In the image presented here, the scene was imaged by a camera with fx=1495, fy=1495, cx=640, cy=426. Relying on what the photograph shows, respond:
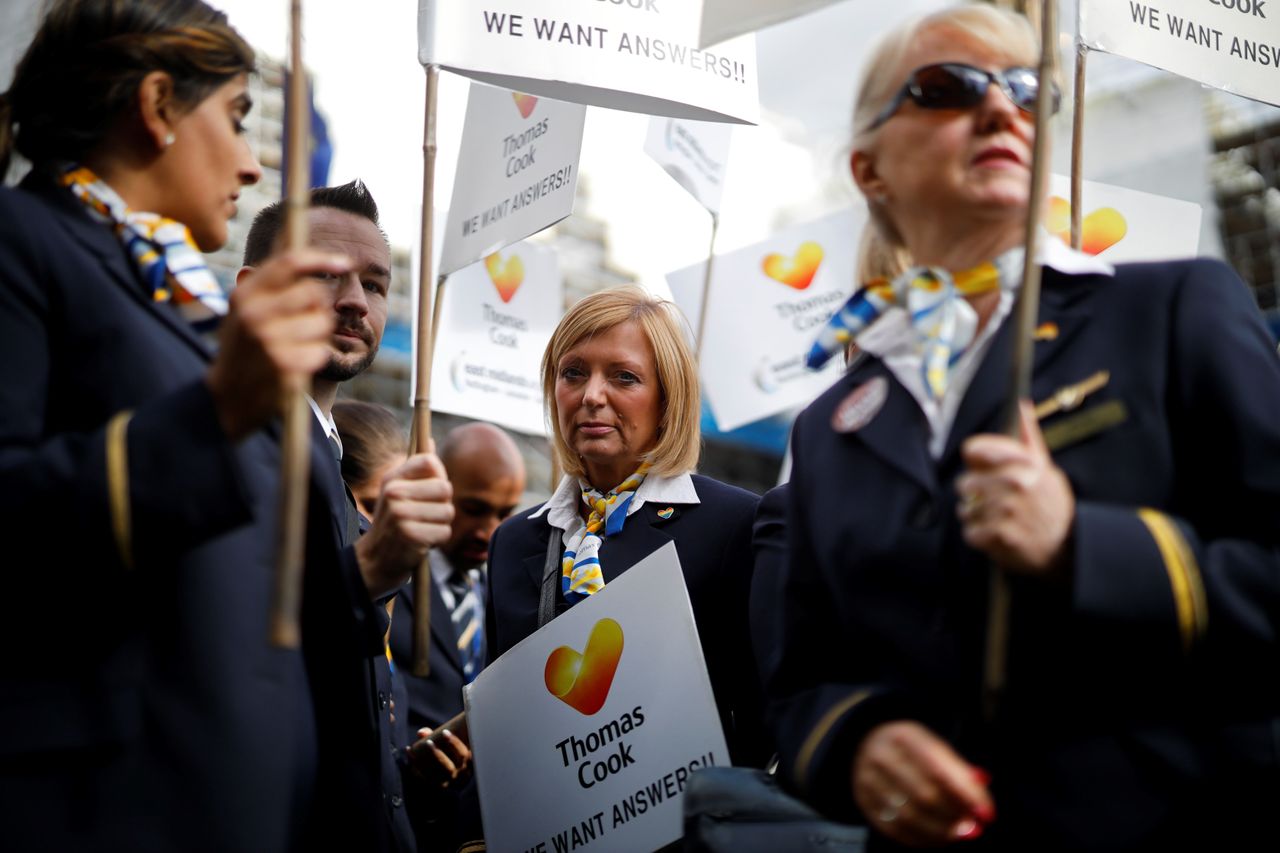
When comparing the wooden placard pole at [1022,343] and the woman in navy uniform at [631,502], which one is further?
the woman in navy uniform at [631,502]

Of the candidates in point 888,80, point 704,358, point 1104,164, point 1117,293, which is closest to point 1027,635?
point 1117,293

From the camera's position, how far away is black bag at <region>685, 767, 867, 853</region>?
7.51 feet

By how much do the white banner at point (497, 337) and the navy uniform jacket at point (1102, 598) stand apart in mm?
4293

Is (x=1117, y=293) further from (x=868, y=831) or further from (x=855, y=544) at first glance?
(x=868, y=831)

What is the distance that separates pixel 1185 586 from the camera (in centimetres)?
185

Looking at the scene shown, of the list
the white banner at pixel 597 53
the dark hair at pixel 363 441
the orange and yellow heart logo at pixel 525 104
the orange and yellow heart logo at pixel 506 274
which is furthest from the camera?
the orange and yellow heart logo at pixel 506 274

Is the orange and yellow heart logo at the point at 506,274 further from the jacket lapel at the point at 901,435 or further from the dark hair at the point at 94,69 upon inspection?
the jacket lapel at the point at 901,435

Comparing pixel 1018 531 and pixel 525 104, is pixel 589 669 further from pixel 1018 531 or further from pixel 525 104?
pixel 525 104

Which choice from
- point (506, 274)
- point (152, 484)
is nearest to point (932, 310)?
point (152, 484)

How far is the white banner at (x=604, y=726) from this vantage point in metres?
3.15

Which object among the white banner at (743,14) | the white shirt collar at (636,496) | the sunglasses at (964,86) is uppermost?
the white banner at (743,14)

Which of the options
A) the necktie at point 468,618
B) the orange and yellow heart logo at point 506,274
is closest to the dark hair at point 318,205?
the necktie at point 468,618

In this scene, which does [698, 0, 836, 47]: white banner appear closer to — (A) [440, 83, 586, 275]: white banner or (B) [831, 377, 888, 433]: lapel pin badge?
(B) [831, 377, 888, 433]: lapel pin badge

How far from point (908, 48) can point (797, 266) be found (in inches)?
170
